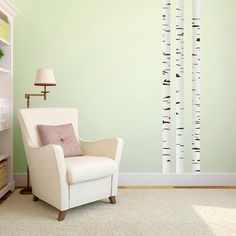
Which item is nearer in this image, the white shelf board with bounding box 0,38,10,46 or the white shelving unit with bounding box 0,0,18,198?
the white shelf board with bounding box 0,38,10,46

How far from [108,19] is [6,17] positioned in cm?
118

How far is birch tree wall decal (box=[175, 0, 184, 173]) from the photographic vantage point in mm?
3623

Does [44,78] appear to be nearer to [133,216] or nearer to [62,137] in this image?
[62,137]

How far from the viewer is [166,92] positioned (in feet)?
12.0

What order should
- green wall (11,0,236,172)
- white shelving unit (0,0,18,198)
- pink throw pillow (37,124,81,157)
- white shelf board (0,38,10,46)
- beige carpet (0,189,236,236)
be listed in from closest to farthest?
beige carpet (0,189,236,236)
pink throw pillow (37,124,81,157)
white shelf board (0,38,10,46)
white shelving unit (0,0,18,198)
green wall (11,0,236,172)

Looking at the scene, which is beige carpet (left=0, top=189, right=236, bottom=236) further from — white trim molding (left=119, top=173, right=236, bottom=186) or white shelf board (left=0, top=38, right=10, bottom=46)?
white shelf board (left=0, top=38, right=10, bottom=46)

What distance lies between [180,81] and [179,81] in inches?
0.5

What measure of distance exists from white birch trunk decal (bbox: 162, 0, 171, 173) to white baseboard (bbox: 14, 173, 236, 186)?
0.41 ft

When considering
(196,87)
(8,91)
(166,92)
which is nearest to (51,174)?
(8,91)

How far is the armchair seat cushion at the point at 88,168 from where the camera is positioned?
246 cm

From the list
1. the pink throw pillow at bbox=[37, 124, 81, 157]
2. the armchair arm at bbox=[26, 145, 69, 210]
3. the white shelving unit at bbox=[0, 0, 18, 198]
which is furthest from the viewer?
the white shelving unit at bbox=[0, 0, 18, 198]

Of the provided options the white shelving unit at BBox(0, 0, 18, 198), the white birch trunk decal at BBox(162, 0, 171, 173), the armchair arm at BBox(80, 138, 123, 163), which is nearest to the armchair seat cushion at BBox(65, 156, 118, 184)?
the armchair arm at BBox(80, 138, 123, 163)

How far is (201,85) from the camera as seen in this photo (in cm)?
366

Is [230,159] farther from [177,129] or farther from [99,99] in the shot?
[99,99]
